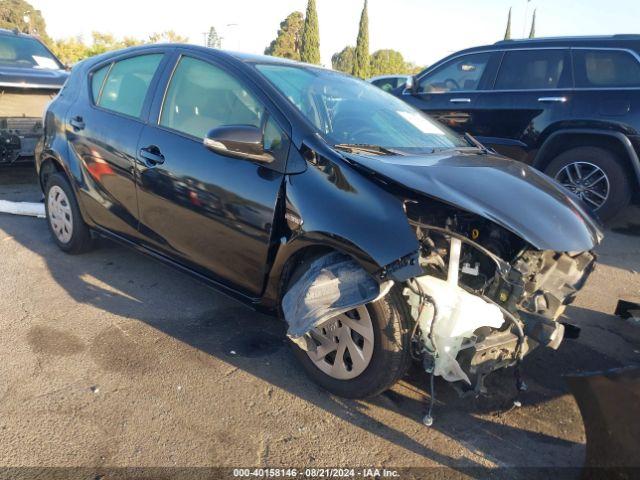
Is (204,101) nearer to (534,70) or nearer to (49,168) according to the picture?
(49,168)

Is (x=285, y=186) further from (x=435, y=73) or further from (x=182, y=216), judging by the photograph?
(x=435, y=73)

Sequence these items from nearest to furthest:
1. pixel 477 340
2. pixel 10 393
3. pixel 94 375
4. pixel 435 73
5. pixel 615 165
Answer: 1. pixel 477 340
2. pixel 10 393
3. pixel 94 375
4. pixel 615 165
5. pixel 435 73

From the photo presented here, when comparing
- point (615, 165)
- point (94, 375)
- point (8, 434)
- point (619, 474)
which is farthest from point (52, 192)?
point (615, 165)

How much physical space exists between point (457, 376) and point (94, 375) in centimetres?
194

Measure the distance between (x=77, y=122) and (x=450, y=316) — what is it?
10.9 feet

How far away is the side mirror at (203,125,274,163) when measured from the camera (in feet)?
9.21

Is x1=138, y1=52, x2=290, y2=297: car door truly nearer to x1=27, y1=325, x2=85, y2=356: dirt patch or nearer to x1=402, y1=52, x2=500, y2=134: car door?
x1=27, y1=325, x2=85, y2=356: dirt patch

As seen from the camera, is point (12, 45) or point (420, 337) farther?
point (12, 45)

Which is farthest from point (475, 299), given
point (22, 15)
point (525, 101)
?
point (22, 15)

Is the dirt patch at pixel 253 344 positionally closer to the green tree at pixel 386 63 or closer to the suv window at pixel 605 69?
the suv window at pixel 605 69

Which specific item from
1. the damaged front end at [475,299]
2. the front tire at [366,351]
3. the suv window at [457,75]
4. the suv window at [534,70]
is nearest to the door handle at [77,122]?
the front tire at [366,351]

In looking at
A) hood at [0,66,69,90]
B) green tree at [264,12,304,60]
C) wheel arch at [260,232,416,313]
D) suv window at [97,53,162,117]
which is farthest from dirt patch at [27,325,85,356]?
green tree at [264,12,304,60]

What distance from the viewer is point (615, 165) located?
555cm

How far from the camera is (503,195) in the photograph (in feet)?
8.63
